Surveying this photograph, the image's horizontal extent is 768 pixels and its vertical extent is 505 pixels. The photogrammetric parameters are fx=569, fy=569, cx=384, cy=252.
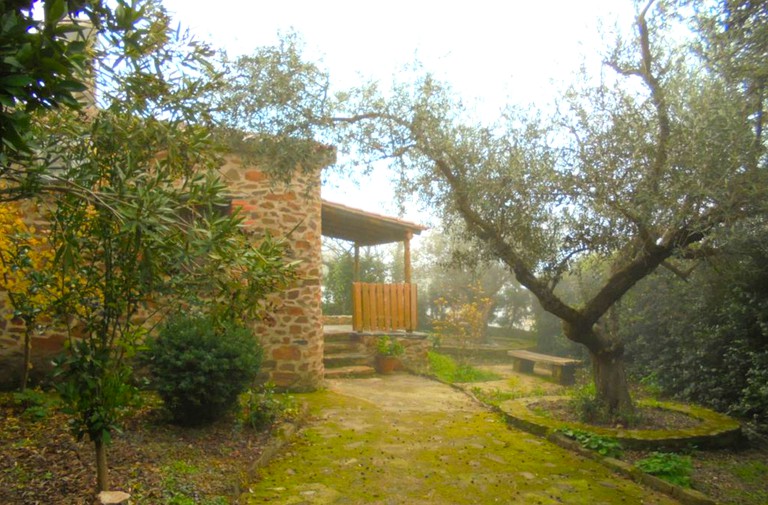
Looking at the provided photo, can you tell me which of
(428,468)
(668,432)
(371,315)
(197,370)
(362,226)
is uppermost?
(362,226)

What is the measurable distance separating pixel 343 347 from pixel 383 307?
1.31 m

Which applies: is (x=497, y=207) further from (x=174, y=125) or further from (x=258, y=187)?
(x=258, y=187)

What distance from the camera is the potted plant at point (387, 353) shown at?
12203mm

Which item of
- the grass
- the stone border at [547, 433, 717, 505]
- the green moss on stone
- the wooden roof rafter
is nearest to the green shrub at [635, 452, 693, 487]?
the stone border at [547, 433, 717, 505]

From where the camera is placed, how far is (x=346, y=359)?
12047 millimetres

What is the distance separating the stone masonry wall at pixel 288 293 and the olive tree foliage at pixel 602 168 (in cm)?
258

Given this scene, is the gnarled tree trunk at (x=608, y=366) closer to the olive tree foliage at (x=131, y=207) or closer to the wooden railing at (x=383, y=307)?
the olive tree foliage at (x=131, y=207)

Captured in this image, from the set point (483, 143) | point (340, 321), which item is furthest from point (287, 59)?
point (340, 321)

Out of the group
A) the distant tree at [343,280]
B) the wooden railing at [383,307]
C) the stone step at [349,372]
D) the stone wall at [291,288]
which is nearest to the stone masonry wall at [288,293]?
the stone wall at [291,288]

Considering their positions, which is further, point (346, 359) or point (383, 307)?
point (383, 307)

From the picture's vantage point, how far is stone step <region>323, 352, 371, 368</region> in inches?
466

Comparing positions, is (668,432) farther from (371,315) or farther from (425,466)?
(371,315)

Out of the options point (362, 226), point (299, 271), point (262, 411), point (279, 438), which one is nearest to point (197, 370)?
point (262, 411)

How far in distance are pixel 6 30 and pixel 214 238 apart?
1384 millimetres
